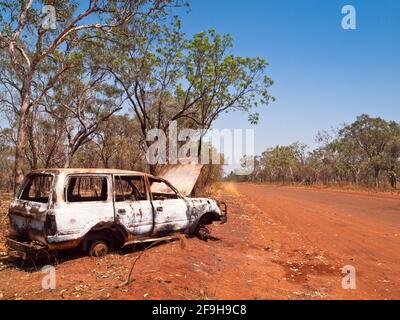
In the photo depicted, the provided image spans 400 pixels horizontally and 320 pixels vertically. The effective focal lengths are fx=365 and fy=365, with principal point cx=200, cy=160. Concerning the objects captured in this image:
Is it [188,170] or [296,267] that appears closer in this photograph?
[296,267]

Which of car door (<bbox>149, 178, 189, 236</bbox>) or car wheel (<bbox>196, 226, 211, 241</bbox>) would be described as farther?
car wheel (<bbox>196, 226, 211, 241</bbox>)

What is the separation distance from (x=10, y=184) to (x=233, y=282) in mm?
38086

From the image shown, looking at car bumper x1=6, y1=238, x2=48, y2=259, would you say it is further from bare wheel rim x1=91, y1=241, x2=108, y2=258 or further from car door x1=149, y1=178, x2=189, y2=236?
car door x1=149, y1=178, x2=189, y2=236

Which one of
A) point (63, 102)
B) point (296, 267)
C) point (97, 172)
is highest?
point (63, 102)

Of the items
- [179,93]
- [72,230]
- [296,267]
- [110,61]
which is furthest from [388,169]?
[72,230]

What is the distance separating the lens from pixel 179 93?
21.5 m

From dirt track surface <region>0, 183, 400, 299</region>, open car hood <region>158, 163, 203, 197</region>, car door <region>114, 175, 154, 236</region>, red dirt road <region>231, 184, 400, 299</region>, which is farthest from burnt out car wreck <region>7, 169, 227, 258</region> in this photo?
open car hood <region>158, 163, 203, 197</region>

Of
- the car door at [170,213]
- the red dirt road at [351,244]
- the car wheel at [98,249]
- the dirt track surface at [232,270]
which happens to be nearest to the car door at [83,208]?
the car wheel at [98,249]

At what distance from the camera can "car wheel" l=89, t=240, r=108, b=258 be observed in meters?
7.18

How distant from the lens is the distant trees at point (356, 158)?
151 feet

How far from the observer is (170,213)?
8594 mm

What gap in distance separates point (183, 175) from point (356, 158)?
45617mm

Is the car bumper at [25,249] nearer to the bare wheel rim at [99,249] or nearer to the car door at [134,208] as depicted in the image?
the bare wheel rim at [99,249]

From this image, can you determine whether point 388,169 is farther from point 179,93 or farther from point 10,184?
point 10,184
